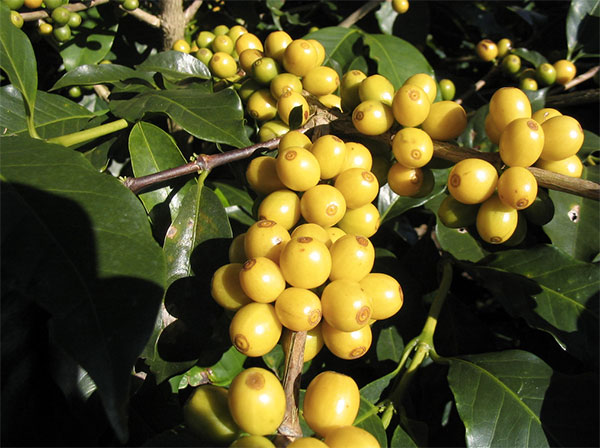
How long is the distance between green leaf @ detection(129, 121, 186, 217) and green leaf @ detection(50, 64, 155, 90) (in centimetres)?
34

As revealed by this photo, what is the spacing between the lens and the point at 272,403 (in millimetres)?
782

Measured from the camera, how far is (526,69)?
2.19m

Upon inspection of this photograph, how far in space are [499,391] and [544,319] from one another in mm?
288

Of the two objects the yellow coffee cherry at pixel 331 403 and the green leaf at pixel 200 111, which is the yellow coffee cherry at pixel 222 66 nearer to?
the green leaf at pixel 200 111

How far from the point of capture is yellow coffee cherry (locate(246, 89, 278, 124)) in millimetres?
1423

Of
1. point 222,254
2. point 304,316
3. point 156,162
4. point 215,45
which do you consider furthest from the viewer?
point 215,45

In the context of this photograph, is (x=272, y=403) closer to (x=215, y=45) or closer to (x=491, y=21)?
(x=215, y=45)

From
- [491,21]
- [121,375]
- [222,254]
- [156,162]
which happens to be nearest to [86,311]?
[121,375]

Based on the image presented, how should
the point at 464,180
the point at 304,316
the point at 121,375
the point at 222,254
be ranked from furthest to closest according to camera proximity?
1. the point at 222,254
2. the point at 464,180
3. the point at 304,316
4. the point at 121,375

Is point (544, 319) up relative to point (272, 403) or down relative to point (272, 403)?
down

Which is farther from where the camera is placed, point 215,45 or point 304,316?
point 215,45

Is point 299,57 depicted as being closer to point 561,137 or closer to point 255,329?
point 561,137

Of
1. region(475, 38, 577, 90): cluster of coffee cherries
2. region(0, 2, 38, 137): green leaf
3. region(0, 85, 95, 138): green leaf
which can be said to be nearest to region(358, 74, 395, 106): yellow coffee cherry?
region(0, 2, 38, 137): green leaf

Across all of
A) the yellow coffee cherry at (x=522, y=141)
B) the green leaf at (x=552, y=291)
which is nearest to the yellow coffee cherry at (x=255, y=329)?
the yellow coffee cherry at (x=522, y=141)
